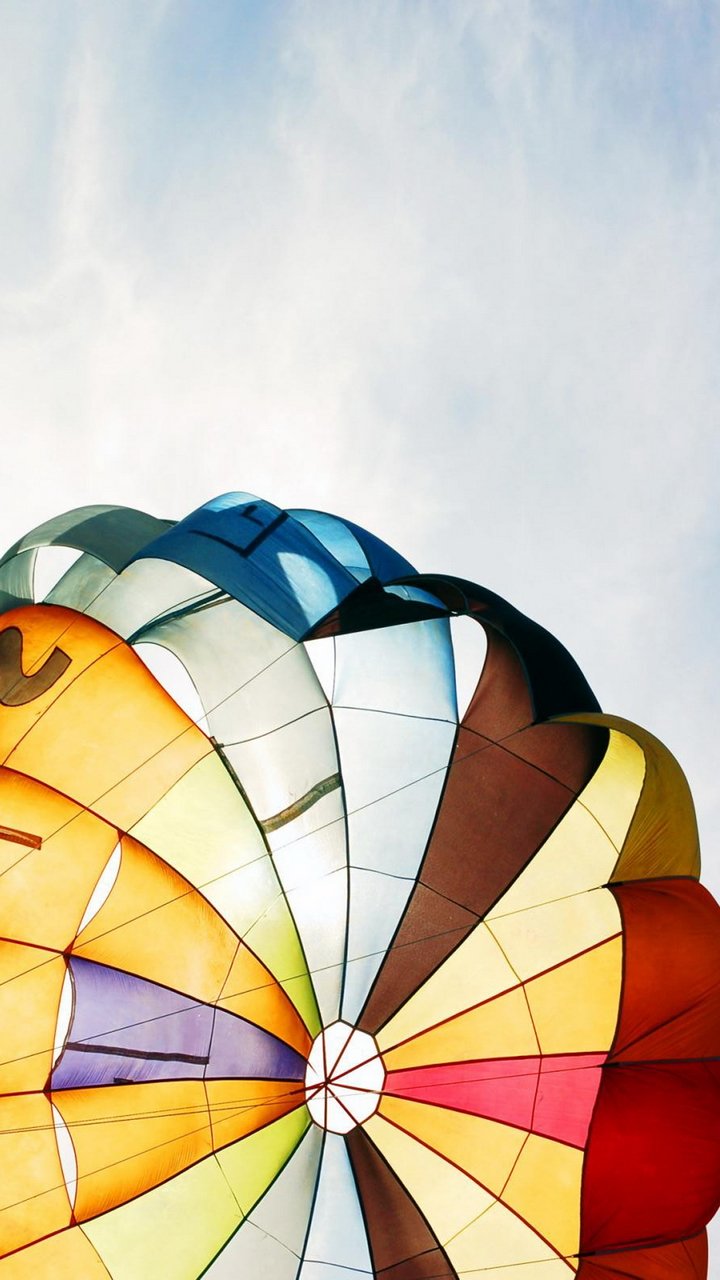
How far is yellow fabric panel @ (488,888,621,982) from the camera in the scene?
692cm

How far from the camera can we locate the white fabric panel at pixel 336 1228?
22.4 feet

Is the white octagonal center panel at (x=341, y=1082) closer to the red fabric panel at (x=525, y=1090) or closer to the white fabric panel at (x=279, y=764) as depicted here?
the red fabric panel at (x=525, y=1090)

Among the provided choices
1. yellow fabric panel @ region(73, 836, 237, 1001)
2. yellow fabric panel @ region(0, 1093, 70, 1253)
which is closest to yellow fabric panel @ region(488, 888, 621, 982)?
yellow fabric panel @ region(73, 836, 237, 1001)

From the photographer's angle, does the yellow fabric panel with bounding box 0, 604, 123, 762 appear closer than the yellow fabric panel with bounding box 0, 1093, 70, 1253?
No

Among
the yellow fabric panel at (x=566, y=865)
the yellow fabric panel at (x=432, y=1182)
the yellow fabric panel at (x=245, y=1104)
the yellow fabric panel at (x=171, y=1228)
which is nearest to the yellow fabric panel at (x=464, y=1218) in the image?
the yellow fabric panel at (x=432, y=1182)

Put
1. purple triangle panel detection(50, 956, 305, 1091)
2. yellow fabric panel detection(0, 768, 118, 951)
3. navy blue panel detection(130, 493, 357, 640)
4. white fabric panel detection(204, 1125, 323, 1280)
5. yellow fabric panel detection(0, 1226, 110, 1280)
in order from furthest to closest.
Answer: white fabric panel detection(204, 1125, 323, 1280)
purple triangle panel detection(50, 956, 305, 1091)
navy blue panel detection(130, 493, 357, 640)
yellow fabric panel detection(0, 768, 118, 951)
yellow fabric panel detection(0, 1226, 110, 1280)

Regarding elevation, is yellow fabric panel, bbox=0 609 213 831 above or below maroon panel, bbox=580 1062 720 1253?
above

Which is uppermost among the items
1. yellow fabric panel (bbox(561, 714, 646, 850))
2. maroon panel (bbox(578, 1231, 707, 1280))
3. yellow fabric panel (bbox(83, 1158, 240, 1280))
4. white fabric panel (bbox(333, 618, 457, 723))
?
white fabric panel (bbox(333, 618, 457, 723))

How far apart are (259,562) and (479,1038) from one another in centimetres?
317

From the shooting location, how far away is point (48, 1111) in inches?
253

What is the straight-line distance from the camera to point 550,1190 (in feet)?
22.2

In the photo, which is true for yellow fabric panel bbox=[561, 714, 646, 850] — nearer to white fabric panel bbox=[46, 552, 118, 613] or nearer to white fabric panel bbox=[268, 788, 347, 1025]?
white fabric panel bbox=[268, 788, 347, 1025]

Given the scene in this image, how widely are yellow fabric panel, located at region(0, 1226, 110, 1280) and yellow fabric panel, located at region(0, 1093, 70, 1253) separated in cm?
6

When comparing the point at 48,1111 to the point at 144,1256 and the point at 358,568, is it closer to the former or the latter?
the point at 144,1256
